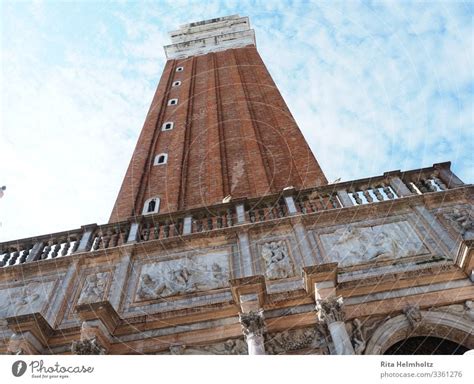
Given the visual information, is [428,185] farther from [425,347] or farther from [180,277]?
[180,277]

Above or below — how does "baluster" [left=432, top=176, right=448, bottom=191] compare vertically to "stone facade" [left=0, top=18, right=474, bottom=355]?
above

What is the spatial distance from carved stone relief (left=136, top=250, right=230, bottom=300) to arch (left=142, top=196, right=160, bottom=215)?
561cm

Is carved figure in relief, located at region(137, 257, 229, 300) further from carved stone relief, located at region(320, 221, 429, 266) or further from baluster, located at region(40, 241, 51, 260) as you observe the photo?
baluster, located at region(40, 241, 51, 260)

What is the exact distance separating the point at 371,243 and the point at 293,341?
7.77 feet

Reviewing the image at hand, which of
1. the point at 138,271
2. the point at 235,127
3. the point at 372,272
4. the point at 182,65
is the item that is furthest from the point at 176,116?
the point at 372,272

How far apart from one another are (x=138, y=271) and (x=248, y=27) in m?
25.5

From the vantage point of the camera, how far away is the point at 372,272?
289 inches

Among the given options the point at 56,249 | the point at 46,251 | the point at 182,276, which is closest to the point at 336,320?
the point at 182,276

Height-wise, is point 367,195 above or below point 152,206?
below

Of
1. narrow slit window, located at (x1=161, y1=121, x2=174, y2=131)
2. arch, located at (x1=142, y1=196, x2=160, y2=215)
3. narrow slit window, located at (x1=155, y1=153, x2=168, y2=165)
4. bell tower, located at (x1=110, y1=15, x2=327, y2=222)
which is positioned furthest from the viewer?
narrow slit window, located at (x1=161, y1=121, x2=174, y2=131)

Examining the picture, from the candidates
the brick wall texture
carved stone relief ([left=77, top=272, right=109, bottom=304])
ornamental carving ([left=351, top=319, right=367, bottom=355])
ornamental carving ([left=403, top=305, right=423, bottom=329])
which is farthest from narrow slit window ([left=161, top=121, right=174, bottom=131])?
ornamental carving ([left=403, top=305, right=423, bottom=329])

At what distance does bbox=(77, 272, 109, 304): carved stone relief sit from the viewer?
784 centimetres

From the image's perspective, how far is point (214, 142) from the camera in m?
17.3
